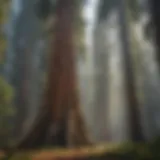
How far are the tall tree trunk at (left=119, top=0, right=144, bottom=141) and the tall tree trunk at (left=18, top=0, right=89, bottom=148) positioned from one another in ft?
0.82

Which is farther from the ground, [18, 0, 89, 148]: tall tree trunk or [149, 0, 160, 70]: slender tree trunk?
[149, 0, 160, 70]: slender tree trunk

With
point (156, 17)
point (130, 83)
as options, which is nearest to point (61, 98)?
point (130, 83)

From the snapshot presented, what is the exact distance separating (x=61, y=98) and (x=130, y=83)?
0.36 m

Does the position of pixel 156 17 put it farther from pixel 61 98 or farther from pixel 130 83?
pixel 61 98

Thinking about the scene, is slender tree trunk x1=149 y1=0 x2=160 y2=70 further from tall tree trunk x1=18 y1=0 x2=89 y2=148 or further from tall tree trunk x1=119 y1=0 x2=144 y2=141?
tall tree trunk x1=18 y1=0 x2=89 y2=148

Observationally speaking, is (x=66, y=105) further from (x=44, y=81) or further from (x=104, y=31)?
(x=104, y=31)

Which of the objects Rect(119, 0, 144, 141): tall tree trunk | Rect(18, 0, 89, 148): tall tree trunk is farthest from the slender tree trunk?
Rect(18, 0, 89, 148): tall tree trunk

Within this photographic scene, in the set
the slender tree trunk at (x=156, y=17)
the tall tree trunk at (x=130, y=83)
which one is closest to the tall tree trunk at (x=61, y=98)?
the tall tree trunk at (x=130, y=83)

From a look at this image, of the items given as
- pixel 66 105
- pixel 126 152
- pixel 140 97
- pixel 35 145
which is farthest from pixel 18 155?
pixel 140 97

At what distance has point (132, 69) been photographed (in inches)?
85.4

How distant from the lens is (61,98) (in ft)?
6.84

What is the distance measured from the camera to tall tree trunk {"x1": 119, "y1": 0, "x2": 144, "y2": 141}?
82.7 inches

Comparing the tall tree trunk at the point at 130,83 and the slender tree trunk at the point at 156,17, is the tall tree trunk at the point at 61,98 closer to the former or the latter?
the tall tree trunk at the point at 130,83

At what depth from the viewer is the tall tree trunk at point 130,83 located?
2.10m
